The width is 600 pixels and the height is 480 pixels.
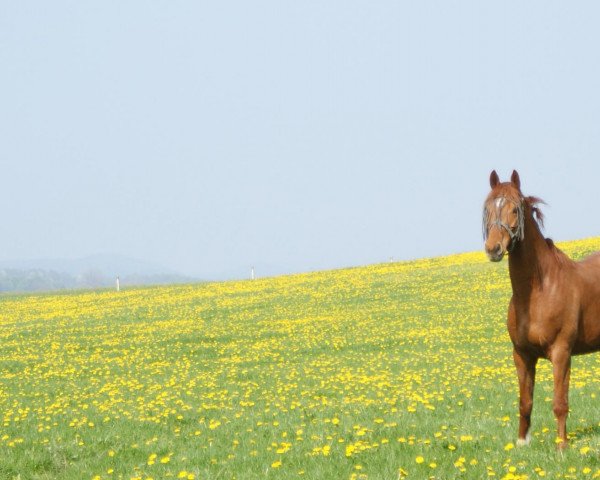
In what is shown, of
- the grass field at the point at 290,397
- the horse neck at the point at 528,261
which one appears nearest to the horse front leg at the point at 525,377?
the grass field at the point at 290,397

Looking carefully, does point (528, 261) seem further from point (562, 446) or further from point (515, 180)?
point (562, 446)

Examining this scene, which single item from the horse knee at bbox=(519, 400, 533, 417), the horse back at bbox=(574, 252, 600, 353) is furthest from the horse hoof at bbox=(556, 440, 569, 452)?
the horse back at bbox=(574, 252, 600, 353)

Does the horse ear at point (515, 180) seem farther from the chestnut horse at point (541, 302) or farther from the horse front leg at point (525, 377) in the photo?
the horse front leg at point (525, 377)

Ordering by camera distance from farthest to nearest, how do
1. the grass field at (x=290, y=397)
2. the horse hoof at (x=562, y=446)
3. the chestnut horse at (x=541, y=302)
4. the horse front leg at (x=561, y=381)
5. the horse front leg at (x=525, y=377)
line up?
1. the grass field at (x=290, y=397)
2. the horse front leg at (x=525, y=377)
3. the horse hoof at (x=562, y=446)
4. the horse front leg at (x=561, y=381)
5. the chestnut horse at (x=541, y=302)

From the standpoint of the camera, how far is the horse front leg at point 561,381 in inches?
356

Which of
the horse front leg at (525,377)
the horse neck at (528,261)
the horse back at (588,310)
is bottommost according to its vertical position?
the horse front leg at (525,377)

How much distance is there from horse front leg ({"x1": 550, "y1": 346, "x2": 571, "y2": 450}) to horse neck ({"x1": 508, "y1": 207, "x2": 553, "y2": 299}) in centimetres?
78

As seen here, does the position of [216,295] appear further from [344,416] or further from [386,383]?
[344,416]

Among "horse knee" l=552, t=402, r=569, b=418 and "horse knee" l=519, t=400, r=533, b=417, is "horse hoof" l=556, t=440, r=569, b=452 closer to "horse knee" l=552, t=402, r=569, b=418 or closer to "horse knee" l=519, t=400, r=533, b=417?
"horse knee" l=552, t=402, r=569, b=418

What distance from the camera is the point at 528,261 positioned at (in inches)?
363

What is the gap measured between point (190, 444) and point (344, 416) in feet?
9.40

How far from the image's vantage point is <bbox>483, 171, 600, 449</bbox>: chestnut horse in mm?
8914

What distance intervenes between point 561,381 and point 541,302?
38.3 inches

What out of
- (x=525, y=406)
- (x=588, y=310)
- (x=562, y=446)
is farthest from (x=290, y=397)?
(x=588, y=310)
